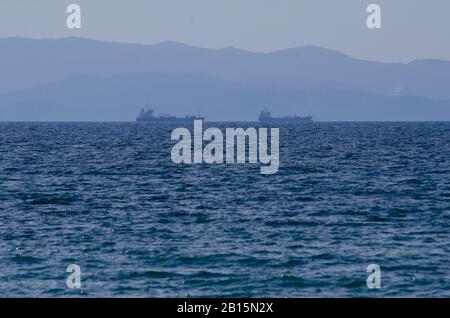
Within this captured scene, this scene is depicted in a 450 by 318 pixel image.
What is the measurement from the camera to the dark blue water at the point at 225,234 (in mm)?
29031

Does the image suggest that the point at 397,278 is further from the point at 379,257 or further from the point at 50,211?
the point at 50,211

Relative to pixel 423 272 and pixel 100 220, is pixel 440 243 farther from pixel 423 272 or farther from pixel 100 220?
pixel 100 220

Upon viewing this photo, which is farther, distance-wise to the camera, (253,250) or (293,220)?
(293,220)

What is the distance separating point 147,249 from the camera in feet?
114

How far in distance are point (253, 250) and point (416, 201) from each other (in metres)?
19.5

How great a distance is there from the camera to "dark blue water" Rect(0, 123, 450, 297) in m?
29.0

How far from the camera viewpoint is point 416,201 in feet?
168

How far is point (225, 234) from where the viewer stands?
38.4 metres
